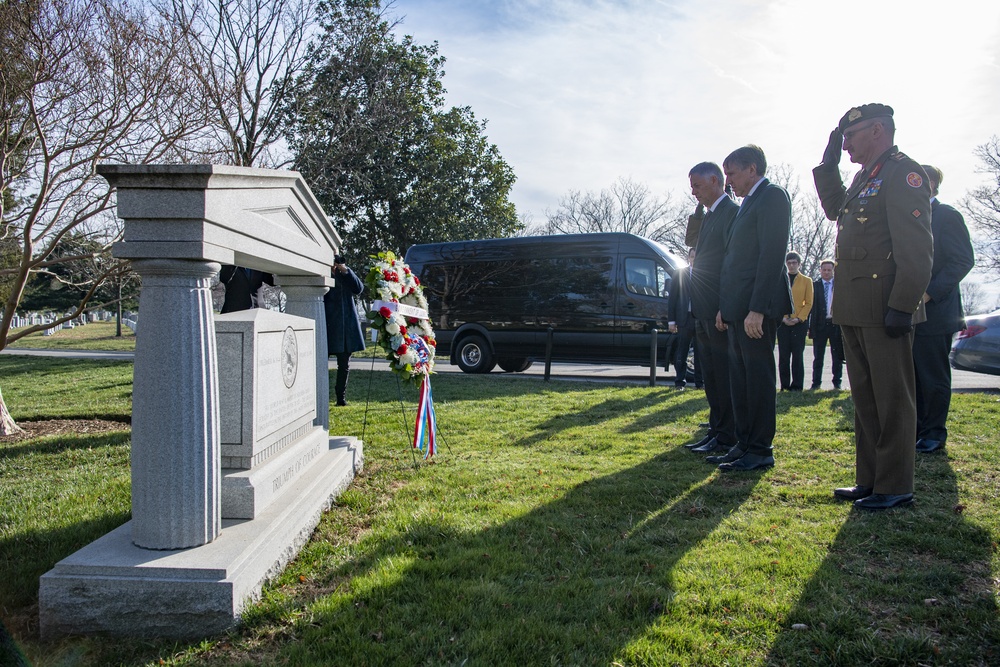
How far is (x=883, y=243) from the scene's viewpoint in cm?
391

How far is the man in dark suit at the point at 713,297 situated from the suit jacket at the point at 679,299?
4.52 metres

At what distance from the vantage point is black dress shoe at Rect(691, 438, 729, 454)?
220 inches

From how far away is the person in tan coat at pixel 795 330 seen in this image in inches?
361

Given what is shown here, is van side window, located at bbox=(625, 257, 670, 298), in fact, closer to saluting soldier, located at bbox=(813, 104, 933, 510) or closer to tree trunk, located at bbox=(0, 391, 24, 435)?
saluting soldier, located at bbox=(813, 104, 933, 510)

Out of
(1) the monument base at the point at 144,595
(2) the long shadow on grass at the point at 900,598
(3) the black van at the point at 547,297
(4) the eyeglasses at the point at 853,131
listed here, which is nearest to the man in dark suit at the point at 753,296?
(4) the eyeglasses at the point at 853,131

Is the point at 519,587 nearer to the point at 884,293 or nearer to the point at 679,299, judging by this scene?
the point at 884,293

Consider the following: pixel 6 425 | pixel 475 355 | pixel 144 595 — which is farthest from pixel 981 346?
pixel 6 425

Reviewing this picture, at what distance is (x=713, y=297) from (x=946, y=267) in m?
1.82

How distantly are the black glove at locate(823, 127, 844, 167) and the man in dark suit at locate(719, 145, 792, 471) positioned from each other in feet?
1.54

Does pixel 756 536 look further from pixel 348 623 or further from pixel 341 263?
pixel 341 263

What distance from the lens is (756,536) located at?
3549mm

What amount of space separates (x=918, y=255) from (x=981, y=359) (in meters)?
7.88

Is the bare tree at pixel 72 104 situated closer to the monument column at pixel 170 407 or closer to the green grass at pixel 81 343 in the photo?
the monument column at pixel 170 407

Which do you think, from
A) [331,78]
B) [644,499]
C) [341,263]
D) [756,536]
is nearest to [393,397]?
[341,263]
